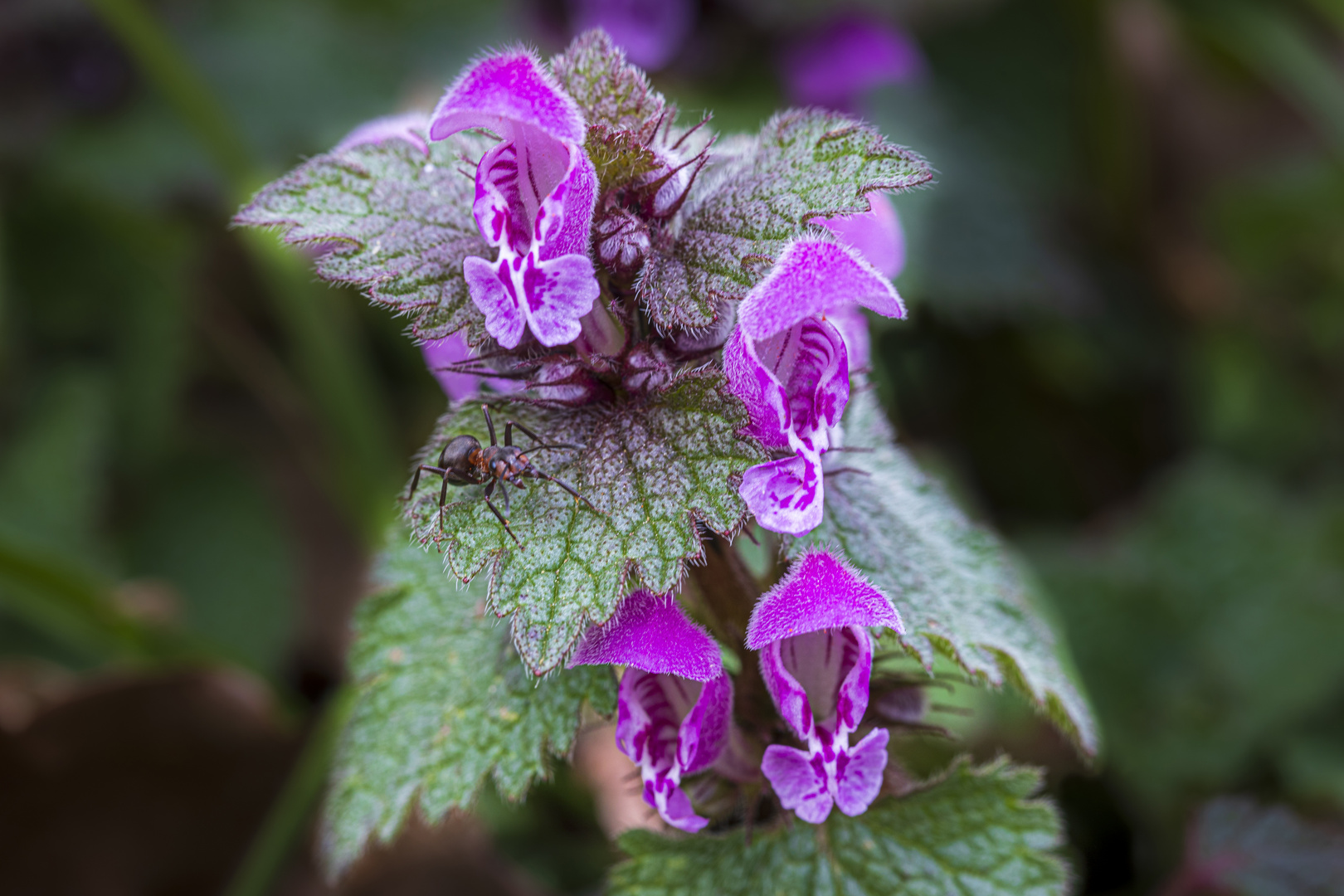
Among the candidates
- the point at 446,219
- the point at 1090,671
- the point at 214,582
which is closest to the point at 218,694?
the point at 214,582

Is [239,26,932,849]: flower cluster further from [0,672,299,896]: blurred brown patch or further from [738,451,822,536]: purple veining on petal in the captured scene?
[0,672,299,896]: blurred brown patch

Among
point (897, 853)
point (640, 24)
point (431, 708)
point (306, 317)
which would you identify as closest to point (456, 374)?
point (431, 708)

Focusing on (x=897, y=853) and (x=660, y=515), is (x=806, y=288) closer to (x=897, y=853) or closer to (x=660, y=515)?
(x=660, y=515)

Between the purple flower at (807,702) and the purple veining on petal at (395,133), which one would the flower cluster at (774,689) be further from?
the purple veining on petal at (395,133)

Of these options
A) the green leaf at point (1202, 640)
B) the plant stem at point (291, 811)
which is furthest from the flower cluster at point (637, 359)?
the green leaf at point (1202, 640)

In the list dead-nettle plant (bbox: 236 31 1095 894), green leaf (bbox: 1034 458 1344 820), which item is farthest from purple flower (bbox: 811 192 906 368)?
green leaf (bbox: 1034 458 1344 820)

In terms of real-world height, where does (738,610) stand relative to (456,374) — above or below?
below
